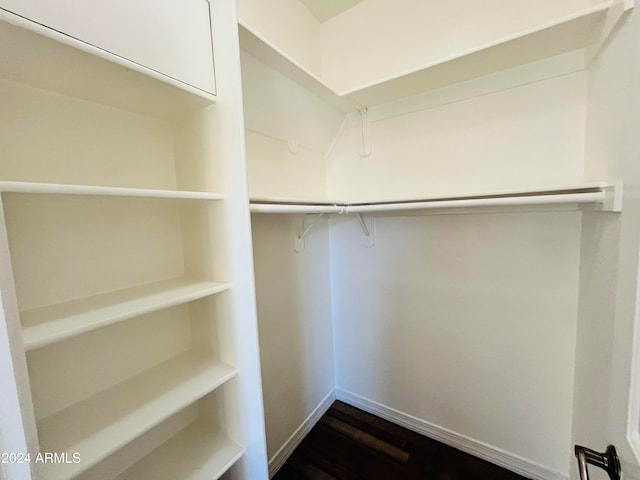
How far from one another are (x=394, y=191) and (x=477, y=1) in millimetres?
1013

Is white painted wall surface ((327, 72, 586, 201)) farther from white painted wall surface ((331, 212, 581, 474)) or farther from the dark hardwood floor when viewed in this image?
the dark hardwood floor

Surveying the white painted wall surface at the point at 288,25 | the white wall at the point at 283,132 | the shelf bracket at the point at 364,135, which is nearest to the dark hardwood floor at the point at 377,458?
the white wall at the point at 283,132

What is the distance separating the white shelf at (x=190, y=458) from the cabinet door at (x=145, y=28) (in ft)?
4.43

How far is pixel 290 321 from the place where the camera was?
1.69 metres

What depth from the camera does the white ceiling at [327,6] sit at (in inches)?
62.8

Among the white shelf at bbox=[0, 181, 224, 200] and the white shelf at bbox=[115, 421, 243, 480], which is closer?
the white shelf at bbox=[0, 181, 224, 200]

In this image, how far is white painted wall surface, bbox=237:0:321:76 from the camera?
52.2 inches

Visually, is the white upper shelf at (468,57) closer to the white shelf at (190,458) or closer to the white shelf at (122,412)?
the white shelf at (122,412)

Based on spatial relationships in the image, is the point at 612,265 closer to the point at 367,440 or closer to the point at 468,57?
the point at 468,57

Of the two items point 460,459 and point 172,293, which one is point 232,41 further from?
point 460,459

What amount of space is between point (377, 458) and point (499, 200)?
5.52 ft

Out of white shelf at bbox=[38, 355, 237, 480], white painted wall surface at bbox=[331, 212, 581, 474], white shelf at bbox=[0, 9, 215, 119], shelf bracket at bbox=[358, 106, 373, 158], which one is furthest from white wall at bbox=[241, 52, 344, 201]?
white shelf at bbox=[38, 355, 237, 480]

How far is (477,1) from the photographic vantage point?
1.30 meters

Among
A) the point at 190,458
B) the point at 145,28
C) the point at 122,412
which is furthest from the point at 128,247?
the point at 190,458
